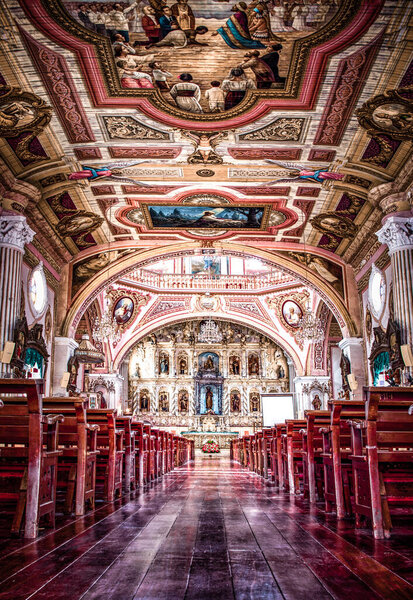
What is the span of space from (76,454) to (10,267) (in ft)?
20.4

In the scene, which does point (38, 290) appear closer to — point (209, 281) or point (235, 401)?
point (209, 281)

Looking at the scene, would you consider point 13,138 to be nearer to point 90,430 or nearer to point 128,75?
point 128,75

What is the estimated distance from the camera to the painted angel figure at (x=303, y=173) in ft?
37.2

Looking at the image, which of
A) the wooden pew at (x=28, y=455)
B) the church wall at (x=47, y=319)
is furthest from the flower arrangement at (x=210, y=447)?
the wooden pew at (x=28, y=455)

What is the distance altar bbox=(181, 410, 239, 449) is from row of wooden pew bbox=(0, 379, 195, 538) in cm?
1940

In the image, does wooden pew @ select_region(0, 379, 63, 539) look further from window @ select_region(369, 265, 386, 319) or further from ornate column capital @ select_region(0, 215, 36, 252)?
window @ select_region(369, 265, 386, 319)

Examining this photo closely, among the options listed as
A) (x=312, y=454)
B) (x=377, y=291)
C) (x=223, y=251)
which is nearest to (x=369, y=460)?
(x=312, y=454)

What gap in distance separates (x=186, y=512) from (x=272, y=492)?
2.72 m

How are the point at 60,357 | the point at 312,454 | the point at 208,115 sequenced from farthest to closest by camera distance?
the point at 60,357
the point at 208,115
the point at 312,454

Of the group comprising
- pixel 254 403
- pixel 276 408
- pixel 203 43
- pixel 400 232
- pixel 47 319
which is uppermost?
pixel 203 43

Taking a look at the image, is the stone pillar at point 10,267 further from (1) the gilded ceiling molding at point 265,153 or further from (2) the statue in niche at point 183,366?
(2) the statue in niche at point 183,366

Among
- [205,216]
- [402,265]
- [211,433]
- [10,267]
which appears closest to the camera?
[402,265]

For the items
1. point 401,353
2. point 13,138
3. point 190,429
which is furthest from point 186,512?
point 190,429

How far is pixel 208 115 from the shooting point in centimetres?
957
